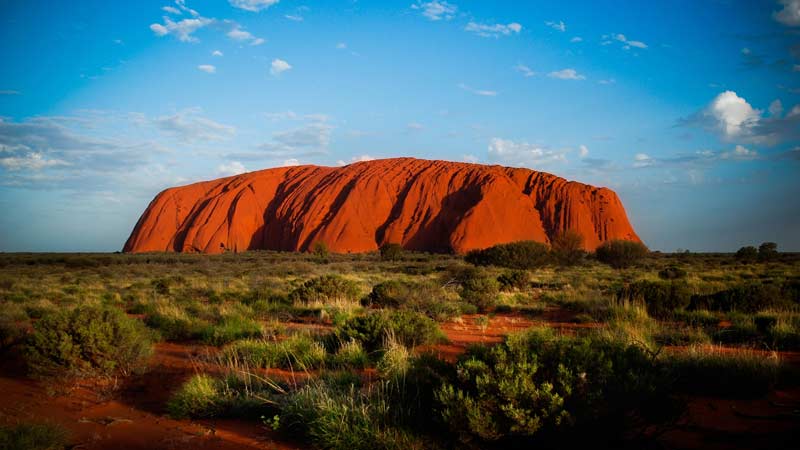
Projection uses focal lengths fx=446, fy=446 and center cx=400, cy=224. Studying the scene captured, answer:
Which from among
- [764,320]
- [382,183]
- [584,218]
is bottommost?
[764,320]

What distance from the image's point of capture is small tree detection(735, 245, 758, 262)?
1393 inches

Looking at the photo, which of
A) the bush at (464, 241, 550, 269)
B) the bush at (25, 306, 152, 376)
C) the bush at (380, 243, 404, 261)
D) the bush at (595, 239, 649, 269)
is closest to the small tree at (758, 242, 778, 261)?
the bush at (595, 239, 649, 269)

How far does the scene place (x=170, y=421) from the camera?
14.5 feet

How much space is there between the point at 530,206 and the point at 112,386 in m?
62.0

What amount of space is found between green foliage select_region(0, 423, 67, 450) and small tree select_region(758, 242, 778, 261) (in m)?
44.6

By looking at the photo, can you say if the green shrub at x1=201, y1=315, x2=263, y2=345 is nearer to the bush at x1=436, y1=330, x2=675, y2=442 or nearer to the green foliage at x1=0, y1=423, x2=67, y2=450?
the green foliage at x1=0, y1=423, x2=67, y2=450

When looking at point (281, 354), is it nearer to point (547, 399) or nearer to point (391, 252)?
point (547, 399)

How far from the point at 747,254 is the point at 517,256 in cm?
2316

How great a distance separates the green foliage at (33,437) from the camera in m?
3.42

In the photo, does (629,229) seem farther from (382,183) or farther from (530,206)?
(382,183)

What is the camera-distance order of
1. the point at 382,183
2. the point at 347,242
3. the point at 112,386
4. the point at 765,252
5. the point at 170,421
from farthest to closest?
the point at 382,183 → the point at 347,242 → the point at 765,252 → the point at 112,386 → the point at 170,421

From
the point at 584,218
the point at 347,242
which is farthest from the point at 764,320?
the point at 584,218

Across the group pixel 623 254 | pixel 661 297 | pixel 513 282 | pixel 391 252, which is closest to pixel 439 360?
pixel 661 297

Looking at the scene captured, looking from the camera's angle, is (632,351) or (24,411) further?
(24,411)
